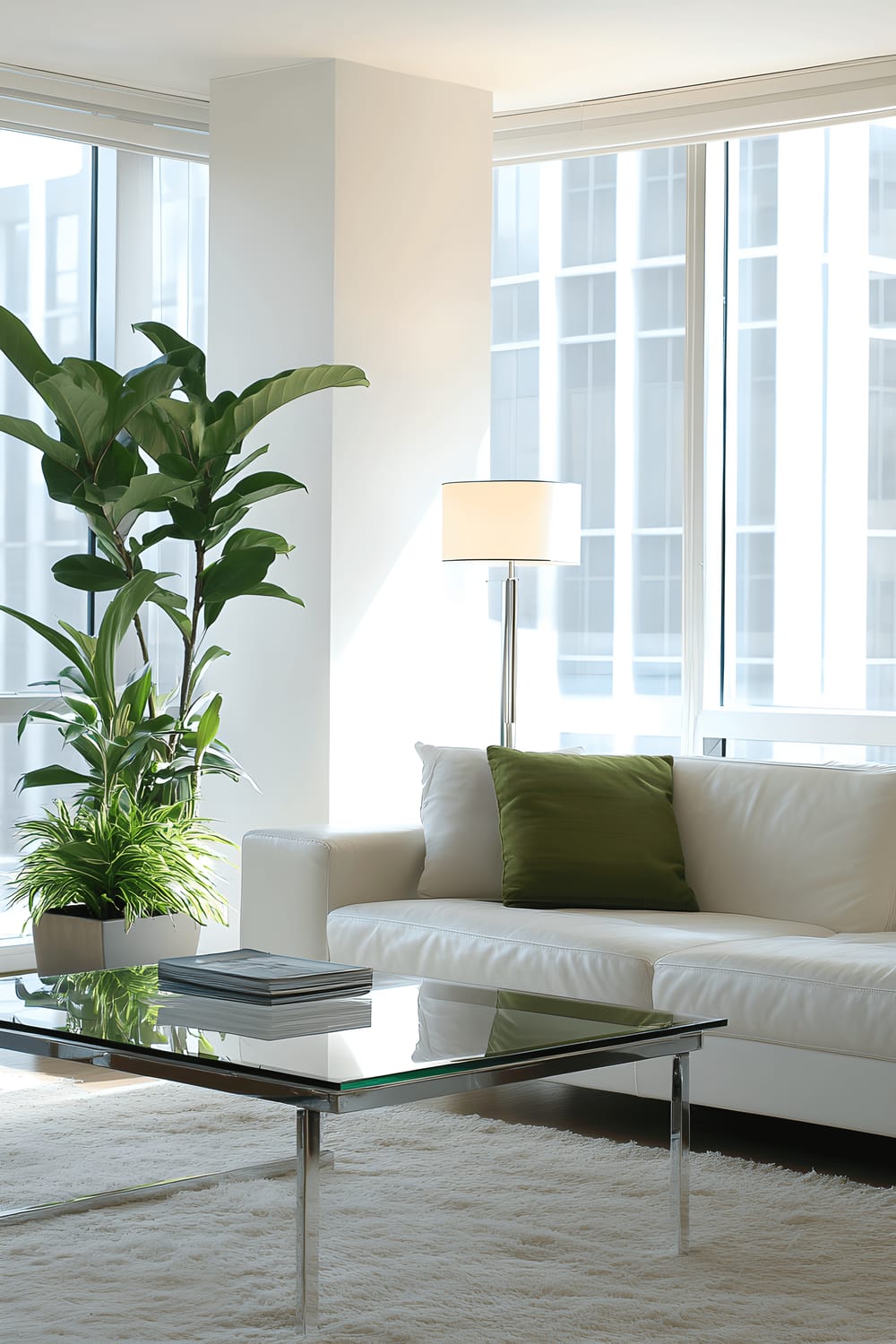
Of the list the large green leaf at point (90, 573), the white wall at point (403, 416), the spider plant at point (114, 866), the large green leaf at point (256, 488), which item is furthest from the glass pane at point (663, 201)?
the spider plant at point (114, 866)

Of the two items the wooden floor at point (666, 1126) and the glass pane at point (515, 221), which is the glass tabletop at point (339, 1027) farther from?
the glass pane at point (515, 221)

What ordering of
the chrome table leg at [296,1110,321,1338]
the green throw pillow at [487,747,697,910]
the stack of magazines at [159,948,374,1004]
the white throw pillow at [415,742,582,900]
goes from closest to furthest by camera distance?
1. the chrome table leg at [296,1110,321,1338]
2. the stack of magazines at [159,948,374,1004]
3. the green throw pillow at [487,747,697,910]
4. the white throw pillow at [415,742,582,900]

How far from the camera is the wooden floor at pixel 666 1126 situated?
3529 millimetres

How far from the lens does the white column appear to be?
5363mm

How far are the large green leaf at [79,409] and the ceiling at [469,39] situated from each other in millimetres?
1159

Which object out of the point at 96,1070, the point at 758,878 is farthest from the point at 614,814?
the point at 96,1070

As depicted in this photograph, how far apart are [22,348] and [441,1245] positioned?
288 centimetres

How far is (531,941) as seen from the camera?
384 cm

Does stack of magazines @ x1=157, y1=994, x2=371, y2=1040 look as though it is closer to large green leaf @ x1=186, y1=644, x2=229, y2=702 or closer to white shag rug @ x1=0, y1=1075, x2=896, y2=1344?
white shag rug @ x1=0, y1=1075, x2=896, y2=1344

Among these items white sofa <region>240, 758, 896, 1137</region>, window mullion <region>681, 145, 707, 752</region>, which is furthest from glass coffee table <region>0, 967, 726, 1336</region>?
window mullion <region>681, 145, 707, 752</region>

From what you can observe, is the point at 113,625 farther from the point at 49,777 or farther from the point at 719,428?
the point at 719,428

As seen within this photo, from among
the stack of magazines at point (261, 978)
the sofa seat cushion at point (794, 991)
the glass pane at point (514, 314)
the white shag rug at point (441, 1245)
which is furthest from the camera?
the glass pane at point (514, 314)

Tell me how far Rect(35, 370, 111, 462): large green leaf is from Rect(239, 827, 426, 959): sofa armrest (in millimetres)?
1186

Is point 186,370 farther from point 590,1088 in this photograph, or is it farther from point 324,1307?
point 324,1307
